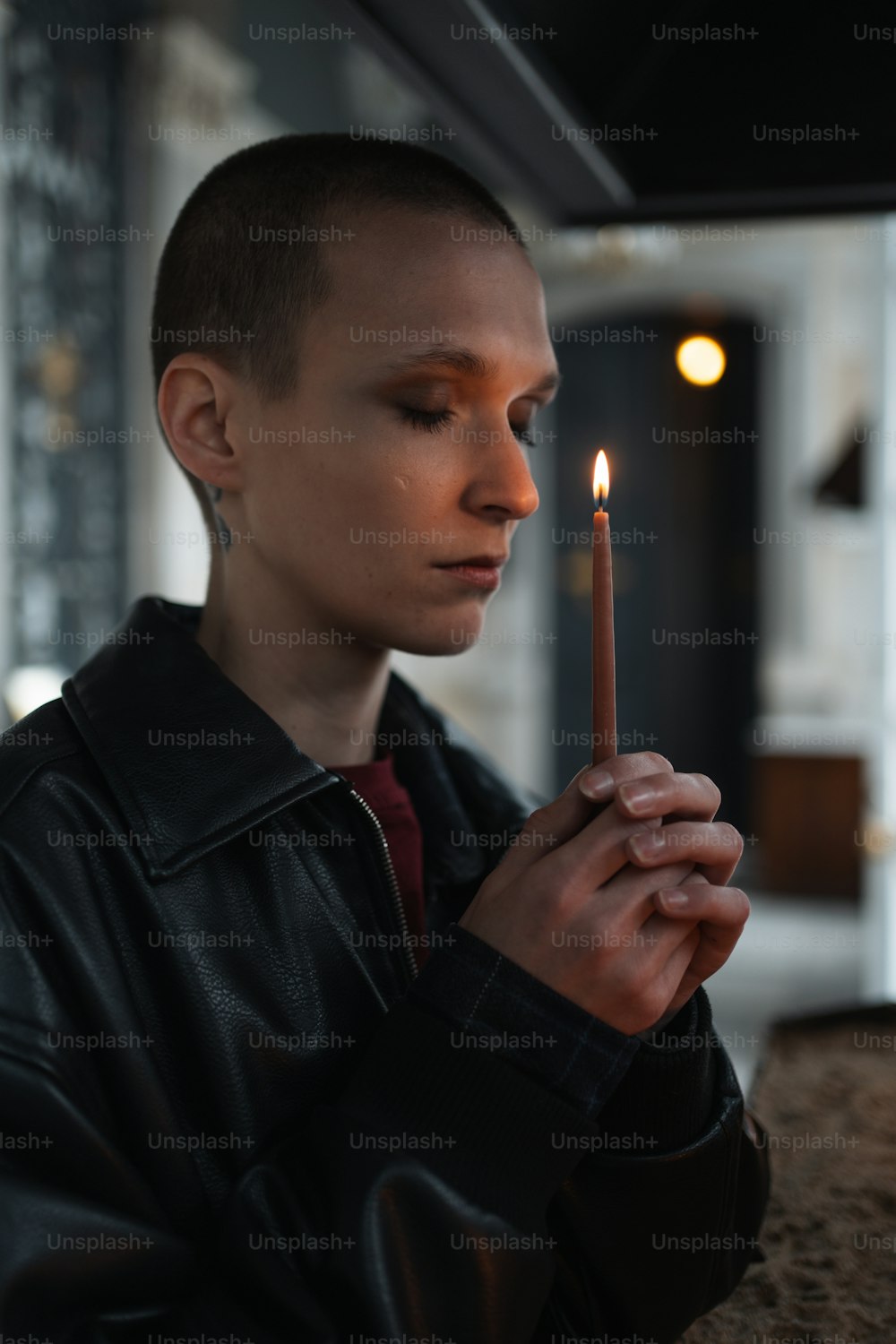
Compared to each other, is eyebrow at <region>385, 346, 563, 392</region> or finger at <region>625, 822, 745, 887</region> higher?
eyebrow at <region>385, 346, 563, 392</region>

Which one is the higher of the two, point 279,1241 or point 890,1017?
point 279,1241

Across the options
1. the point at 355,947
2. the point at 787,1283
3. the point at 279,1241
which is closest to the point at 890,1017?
the point at 787,1283

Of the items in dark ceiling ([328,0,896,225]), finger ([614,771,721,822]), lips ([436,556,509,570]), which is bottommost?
finger ([614,771,721,822])

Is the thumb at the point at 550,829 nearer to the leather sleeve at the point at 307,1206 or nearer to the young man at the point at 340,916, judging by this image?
the young man at the point at 340,916

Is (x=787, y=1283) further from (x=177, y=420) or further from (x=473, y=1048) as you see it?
(x=177, y=420)

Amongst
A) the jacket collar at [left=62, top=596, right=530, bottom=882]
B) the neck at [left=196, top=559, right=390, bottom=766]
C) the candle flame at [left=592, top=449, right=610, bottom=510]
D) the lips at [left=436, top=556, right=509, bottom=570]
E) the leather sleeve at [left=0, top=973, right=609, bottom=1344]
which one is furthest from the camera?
the neck at [left=196, top=559, right=390, bottom=766]

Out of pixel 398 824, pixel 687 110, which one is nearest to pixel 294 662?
pixel 398 824

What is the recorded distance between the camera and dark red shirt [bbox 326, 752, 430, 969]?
1328 mm

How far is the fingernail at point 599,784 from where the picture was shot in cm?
90

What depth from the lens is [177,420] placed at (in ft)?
4.12

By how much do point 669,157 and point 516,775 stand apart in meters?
7.43

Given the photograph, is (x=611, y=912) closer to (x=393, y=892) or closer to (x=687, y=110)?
(x=393, y=892)

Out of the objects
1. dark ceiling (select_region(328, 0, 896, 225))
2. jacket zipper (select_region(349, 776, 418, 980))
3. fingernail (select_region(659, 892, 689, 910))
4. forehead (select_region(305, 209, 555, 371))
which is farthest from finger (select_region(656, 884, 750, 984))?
dark ceiling (select_region(328, 0, 896, 225))

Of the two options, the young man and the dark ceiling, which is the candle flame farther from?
the dark ceiling
